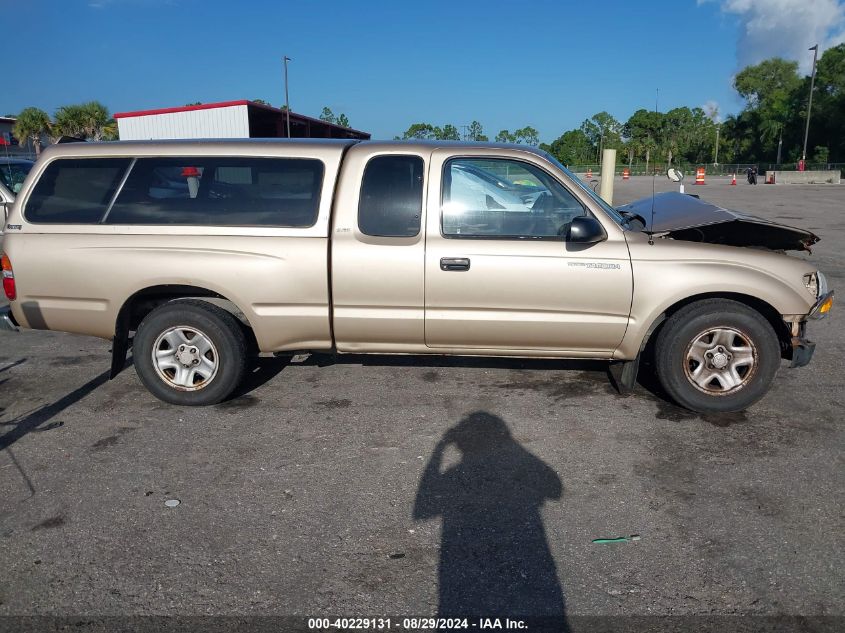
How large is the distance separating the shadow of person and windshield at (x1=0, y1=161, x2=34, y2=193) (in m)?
8.80

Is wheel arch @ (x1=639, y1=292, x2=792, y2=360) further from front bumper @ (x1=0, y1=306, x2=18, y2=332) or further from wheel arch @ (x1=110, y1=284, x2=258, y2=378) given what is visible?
front bumper @ (x1=0, y1=306, x2=18, y2=332)

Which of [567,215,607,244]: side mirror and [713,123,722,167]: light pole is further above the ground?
[713,123,722,167]: light pole

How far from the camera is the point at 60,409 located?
4.87 m

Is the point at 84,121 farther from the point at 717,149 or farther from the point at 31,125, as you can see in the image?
A: the point at 717,149

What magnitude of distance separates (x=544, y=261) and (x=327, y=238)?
152 centimetres

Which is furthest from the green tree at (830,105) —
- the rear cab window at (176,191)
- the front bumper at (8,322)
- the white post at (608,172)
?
the front bumper at (8,322)

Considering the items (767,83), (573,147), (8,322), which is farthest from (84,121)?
(767,83)

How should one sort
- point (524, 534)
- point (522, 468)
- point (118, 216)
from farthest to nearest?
point (118, 216)
point (522, 468)
point (524, 534)

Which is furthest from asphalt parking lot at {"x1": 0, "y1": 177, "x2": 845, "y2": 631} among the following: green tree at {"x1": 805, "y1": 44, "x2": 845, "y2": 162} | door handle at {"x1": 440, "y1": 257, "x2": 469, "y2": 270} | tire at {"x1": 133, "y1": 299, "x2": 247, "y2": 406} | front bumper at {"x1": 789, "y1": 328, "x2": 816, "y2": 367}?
green tree at {"x1": 805, "y1": 44, "x2": 845, "y2": 162}

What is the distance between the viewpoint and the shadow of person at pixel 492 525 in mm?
2758

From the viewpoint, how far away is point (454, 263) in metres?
4.55

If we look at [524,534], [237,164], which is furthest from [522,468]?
[237,164]

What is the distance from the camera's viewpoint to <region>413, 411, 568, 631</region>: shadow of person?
9.05 ft

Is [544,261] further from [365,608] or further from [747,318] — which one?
[365,608]
